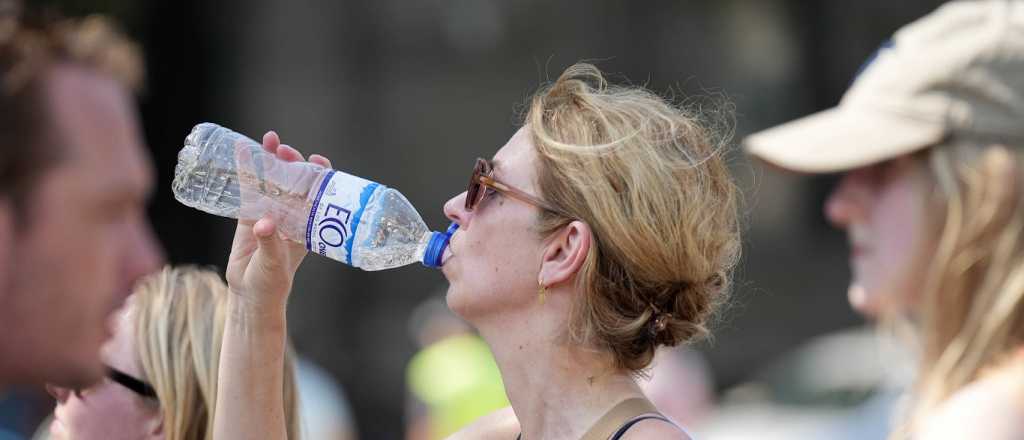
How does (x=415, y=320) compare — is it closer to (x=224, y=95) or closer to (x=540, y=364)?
(x=224, y=95)

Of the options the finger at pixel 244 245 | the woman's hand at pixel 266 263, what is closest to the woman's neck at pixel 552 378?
the woman's hand at pixel 266 263

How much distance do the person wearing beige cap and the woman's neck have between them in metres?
0.57

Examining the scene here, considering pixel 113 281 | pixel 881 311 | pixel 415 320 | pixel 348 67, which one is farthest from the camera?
pixel 348 67

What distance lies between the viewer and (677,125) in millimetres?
3068

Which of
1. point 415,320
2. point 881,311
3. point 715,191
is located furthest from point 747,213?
point 415,320

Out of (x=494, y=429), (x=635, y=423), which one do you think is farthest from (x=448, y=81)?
(x=635, y=423)

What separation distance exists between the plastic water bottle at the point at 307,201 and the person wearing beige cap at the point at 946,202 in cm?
92

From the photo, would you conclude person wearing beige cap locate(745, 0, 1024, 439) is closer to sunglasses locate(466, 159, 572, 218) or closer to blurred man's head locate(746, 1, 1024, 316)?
blurred man's head locate(746, 1, 1024, 316)

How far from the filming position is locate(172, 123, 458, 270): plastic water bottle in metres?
3.04

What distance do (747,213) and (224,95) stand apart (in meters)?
11.1

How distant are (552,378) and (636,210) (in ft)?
1.34

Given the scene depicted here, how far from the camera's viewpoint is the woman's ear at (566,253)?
296 cm

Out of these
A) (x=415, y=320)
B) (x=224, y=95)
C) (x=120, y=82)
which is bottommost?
(x=415, y=320)

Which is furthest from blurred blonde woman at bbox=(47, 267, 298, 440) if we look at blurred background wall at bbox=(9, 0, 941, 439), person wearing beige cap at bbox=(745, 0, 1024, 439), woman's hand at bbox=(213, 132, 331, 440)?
blurred background wall at bbox=(9, 0, 941, 439)
